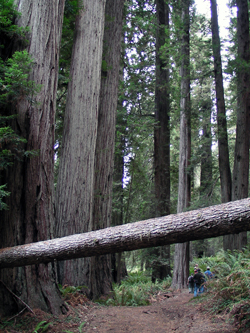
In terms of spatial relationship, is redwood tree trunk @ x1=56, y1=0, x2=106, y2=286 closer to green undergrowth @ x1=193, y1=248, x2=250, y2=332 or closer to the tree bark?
green undergrowth @ x1=193, y1=248, x2=250, y2=332

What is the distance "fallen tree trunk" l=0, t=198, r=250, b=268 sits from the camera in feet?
8.79

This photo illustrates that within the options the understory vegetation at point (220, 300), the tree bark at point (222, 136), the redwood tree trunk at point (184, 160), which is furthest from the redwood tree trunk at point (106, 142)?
the tree bark at point (222, 136)

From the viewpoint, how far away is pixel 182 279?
1130 centimetres

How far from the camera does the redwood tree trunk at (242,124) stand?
1152cm

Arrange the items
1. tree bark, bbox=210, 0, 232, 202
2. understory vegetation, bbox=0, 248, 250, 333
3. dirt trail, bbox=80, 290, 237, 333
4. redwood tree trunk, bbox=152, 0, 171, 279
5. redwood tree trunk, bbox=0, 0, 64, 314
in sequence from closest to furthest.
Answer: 1. understory vegetation, bbox=0, 248, 250, 333
2. redwood tree trunk, bbox=0, 0, 64, 314
3. dirt trail, bbox=80, 290, 237, 333
4. tree bark, bbox=210, 0, 232, 202
5. redwood tree trunk, bbox=152, 0, 171, 279

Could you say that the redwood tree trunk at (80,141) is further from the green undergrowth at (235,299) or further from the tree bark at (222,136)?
the tree bark at (222,136)

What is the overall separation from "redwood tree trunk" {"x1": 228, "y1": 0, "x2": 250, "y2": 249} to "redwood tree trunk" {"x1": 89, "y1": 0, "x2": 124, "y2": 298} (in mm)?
5415

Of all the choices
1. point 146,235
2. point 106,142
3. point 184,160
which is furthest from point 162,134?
point 146,235

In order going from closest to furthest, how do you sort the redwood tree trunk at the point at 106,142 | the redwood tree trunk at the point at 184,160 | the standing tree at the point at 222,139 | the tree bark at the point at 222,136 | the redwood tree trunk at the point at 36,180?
1. the redwood tree trunk at the point at 36,180
2. the redwood tree trunk at the point at 106,142
3. the redwood tree trunk at the point at 184,160
4. the standing tree at the point at 222,139
5. the tree bark at the point at 222,136

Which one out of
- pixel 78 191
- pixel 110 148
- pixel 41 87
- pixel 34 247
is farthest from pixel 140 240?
pixel 110 148

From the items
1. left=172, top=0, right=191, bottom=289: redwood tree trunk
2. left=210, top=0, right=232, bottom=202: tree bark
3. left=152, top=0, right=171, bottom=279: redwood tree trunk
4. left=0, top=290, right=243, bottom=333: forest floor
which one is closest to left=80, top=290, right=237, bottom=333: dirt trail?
left=0, top=290, right=243, bottom=333: forest floor

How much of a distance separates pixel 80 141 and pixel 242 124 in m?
7.85

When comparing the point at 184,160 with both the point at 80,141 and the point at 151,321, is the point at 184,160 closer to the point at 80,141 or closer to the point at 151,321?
the point at 80,141

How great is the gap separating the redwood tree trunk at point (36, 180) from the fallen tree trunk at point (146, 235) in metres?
0.69
